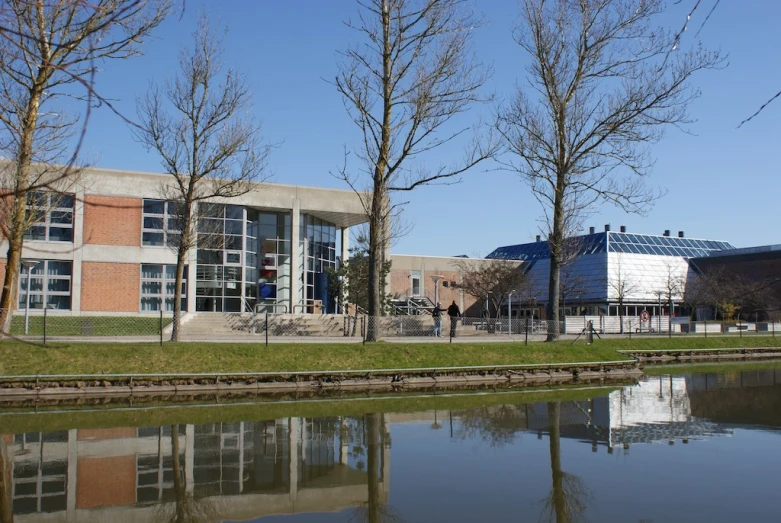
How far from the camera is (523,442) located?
37.6 ft

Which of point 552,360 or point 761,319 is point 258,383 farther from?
point 761,319

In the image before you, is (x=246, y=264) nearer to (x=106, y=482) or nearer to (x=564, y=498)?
(x=106, y=482)

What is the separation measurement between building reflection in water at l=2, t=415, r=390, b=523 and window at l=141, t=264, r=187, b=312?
22.7 meters

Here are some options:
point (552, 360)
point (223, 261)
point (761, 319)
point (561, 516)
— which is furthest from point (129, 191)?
point (761, 319)

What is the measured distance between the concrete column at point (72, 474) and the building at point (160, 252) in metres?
16.9

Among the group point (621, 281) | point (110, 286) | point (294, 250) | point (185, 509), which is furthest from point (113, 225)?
point (621, 281)

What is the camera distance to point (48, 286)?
32625mm

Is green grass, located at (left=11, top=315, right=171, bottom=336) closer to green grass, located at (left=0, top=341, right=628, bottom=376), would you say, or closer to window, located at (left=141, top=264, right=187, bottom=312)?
window, located at (left=141, top=264, right=187, bottom=312)

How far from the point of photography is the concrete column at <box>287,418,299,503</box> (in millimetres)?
8508

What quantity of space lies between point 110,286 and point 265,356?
647 inches

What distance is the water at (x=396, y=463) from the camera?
7.63 m

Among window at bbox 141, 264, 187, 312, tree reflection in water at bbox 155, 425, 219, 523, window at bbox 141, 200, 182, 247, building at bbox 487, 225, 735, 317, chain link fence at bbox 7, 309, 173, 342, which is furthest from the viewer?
building at bbox 487, 225, 735, 317

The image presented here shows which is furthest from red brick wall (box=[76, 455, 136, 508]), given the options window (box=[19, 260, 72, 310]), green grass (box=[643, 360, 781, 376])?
window (box=[19, 260, 72, 310])

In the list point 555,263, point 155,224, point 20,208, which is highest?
point 155,224
